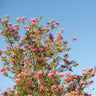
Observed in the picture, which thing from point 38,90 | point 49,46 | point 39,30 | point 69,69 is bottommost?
point 38,90

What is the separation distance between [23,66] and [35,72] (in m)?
0.71

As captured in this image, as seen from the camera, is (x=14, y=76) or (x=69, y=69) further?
(x=69, y=69)

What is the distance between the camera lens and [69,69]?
10.8 metres

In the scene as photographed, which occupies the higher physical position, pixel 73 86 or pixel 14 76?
pixel 14 76

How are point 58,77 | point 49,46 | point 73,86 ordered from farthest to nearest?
point 49,46 → point 73,86 → point 58,77

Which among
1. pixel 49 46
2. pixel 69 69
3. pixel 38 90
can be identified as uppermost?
pixel 49 46

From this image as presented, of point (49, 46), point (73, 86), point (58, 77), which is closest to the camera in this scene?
point (58, 77)

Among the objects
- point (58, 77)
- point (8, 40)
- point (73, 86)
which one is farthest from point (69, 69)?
point (8, 40)

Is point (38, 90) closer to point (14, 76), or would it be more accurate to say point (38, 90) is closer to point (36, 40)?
point (14, 76)

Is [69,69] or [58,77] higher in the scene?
[69,69]

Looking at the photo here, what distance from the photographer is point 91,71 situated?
9.67 metres

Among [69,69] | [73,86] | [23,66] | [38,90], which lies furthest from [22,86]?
[69,69]

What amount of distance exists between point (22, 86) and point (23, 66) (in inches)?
55.7

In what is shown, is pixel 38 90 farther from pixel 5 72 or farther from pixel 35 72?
pixel 5 72
